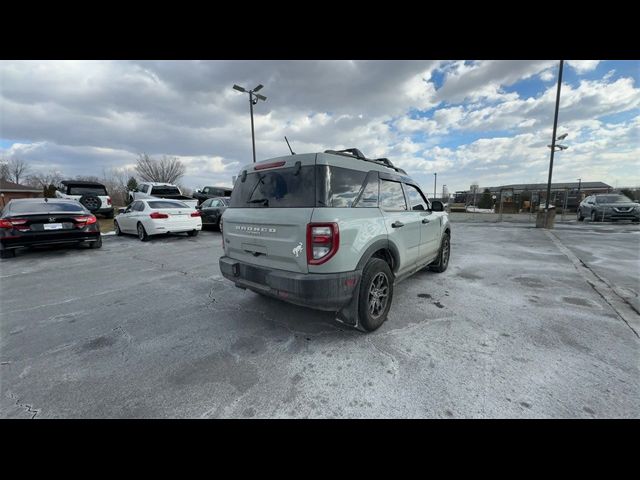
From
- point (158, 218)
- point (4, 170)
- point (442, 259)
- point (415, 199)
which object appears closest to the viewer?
point (415, 199)

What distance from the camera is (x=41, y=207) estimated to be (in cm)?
648

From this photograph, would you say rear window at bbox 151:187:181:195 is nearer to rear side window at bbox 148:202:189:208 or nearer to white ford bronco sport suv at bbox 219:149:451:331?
rear side window at bbox 148:202:189:208

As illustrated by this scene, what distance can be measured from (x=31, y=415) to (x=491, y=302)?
4797mm

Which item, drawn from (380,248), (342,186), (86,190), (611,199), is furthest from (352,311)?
(611,199)

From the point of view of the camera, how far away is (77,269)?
222 inches

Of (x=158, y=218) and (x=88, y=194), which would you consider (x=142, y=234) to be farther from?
(x=88, y=194)

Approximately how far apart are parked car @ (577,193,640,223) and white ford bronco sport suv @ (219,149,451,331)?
18.8 m

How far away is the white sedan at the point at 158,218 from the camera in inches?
346

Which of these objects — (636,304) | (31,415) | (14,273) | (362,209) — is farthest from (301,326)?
(14,273)

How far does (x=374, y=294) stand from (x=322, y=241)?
99 centimetres

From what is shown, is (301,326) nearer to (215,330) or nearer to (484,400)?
(215,330)

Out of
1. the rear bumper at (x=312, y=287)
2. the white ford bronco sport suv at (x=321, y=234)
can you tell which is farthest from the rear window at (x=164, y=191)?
the rear bumper at (x=312, y=287)

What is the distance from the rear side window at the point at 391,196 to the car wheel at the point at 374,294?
2.59 ft
